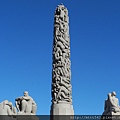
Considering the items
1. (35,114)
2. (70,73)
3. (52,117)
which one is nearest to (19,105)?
(35,114)

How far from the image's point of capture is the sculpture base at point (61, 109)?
52.2ft

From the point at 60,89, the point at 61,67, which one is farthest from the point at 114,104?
the point at 61,67

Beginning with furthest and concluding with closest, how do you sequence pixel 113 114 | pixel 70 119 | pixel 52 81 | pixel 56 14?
pixel 56 14
pixel 52 81
pixel 70 119
pixel 113 114

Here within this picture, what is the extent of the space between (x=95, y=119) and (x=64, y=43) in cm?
490

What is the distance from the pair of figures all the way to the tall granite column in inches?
76.7

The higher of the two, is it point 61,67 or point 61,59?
point 61,59

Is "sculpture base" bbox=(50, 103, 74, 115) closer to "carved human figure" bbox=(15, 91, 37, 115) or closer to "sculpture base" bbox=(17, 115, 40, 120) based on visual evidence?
"carved human figure" bbox=(15, 91, 37, 115)

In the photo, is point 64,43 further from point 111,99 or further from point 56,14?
point 111,99

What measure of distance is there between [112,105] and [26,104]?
4.34 metres

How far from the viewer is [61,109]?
16.0 m

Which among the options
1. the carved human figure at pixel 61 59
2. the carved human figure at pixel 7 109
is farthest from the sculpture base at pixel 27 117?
the carved human figure at pixel 61 59

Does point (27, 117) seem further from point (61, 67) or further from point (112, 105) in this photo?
point (112, 105)

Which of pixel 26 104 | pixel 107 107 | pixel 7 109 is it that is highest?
pixel 26 104

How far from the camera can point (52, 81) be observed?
17000 mm
